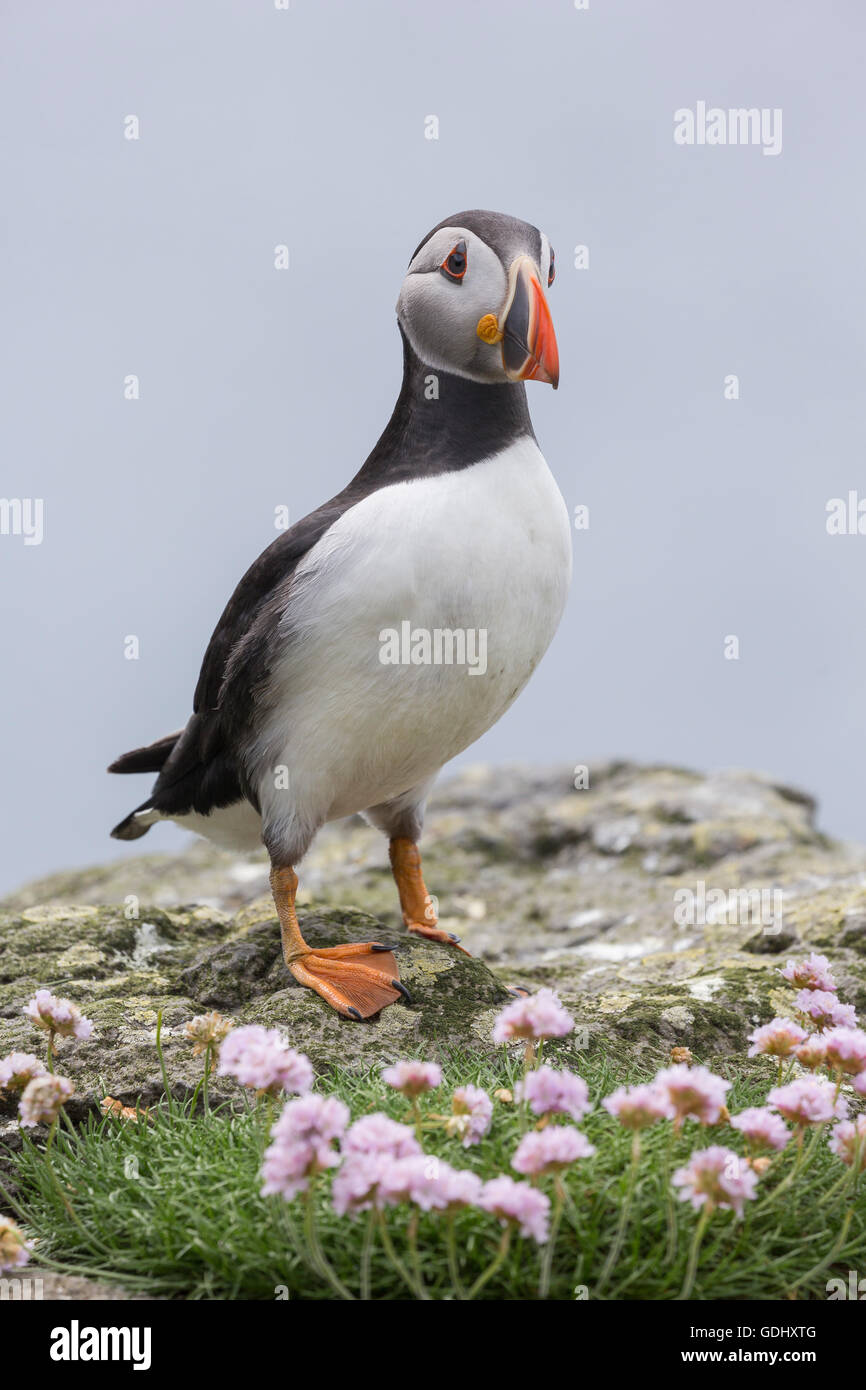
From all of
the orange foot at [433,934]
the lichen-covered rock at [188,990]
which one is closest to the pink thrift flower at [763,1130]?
the lichen-covered rock at [188,990]

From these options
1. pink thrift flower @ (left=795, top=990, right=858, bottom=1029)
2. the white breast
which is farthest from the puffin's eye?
pink thrift flower @ (left=795, top=990, right=858, bottom=1029)

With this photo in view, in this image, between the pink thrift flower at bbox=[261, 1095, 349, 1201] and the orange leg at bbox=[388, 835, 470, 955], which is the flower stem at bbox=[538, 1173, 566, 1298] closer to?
the pink thrift flower at bbox=[261, 1095, 349, 1201]

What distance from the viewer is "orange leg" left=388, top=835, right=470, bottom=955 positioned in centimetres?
622

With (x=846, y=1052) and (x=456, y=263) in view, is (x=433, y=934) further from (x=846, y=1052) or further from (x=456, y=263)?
(x=456, y=263)

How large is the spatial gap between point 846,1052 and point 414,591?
2.31 meters

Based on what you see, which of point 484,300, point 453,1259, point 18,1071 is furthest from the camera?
point 484,300

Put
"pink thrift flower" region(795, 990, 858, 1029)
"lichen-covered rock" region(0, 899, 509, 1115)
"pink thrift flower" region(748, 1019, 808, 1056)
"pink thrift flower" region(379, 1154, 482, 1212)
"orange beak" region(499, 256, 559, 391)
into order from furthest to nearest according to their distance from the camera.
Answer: "orange beak" region(499, 256, 559, 391) < "lichen-covered rock" region(0, 899, 509, 1115) < "pink thrift flower" region(795, 990, 858, 1029) < "pink thrift flower" region(748, 1019, 808, 1056) < "pink thrift flower" region(379, 1154, 482, 1212)

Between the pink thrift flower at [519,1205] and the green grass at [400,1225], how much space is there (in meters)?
0.27

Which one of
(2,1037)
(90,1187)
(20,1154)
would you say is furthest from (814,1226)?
(2,1037)

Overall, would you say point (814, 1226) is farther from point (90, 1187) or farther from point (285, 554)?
point (285, 554)

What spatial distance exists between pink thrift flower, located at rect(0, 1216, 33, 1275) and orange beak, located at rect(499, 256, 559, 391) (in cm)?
344

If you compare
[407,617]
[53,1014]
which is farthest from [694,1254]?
[407,617]

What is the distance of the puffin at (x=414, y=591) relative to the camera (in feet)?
16.6

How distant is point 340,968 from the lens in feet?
17.4
